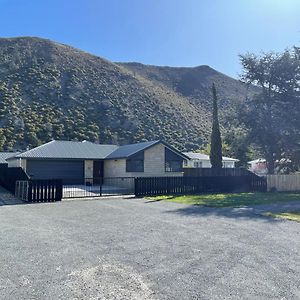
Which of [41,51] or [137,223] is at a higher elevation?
[41,51]

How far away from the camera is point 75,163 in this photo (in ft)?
102

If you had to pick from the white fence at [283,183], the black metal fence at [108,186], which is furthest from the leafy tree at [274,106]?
the black metal fence at [108,186]

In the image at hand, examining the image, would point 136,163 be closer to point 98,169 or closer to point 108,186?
point 108,186

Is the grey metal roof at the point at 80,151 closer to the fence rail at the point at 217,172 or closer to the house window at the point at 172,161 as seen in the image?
the house window at the point at 172,161

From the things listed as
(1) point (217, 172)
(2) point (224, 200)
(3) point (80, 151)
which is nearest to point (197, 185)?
(2) point (224, 200)

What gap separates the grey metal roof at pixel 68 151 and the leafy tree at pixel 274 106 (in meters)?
13.1

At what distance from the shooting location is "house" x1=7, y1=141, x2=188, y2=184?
2830 centimetres

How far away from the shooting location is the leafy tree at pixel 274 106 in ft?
85.9

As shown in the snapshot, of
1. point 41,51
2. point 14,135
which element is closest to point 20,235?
point 14,135

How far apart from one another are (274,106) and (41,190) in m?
18.9

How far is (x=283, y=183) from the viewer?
25469 millimetres

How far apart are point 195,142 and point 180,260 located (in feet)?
172

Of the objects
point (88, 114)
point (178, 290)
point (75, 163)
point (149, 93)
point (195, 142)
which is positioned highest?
point (149, 93)

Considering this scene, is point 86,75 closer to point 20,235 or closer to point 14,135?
point 14,135
